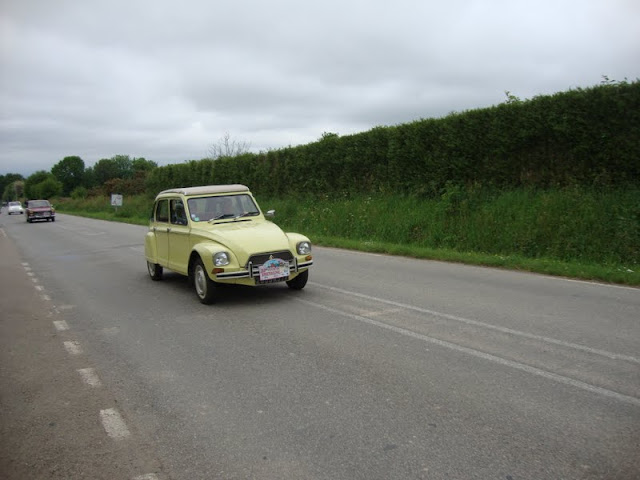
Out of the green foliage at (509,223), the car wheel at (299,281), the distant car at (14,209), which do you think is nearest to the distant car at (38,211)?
the distant car at (14,209)

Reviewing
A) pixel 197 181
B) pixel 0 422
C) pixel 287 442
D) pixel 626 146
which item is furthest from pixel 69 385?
pixel 197 181

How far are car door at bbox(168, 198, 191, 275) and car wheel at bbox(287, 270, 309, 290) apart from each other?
70.3 inches

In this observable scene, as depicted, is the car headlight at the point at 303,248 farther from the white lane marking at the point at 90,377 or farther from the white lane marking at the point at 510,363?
the white lane marking at the point at 90,377

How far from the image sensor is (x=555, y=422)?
12.6 ft

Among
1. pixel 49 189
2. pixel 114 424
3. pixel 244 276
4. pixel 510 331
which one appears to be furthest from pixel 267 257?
pixel 49 189

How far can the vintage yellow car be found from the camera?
794 cm

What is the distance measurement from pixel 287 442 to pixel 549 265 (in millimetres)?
8482

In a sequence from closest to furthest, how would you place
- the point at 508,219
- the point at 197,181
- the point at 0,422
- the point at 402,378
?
the point at 0,422
the point at 402,378
the point at 508,219
the point at 197,181

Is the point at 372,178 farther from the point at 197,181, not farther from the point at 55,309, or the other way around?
the point at 197,181

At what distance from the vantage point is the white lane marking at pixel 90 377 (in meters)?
5.05

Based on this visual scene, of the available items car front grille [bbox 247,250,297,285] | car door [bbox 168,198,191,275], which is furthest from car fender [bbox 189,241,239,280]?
car door [bbox 168,198,191,275]

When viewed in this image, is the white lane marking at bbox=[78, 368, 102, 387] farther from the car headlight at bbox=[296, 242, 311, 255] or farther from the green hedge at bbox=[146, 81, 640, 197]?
the green hedge at bbox=[146, 81, 640, 197]

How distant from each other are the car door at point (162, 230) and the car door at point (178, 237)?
0.18 metres

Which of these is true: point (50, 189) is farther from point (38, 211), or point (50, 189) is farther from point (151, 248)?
point (151, 248)
